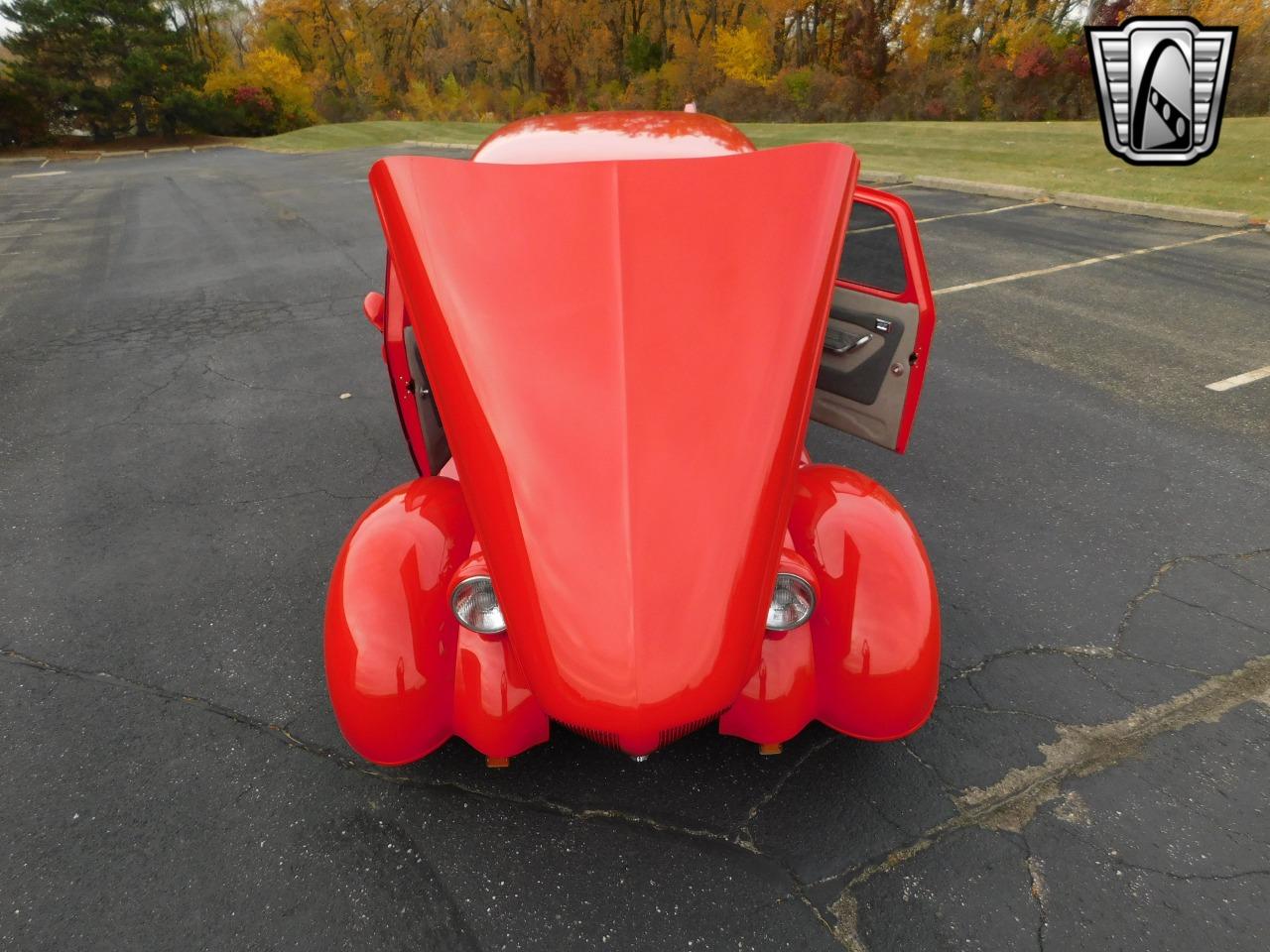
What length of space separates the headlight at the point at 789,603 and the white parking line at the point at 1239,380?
478 cm

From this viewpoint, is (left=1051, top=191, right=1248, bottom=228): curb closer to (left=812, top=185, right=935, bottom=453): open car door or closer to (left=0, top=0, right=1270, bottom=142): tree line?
(left=812, top=185, right=935, bottom=453): open car door

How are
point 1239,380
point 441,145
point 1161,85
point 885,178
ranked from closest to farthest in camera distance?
point 1239,380 < point 1161,85 < point 885,178 < point 441,145

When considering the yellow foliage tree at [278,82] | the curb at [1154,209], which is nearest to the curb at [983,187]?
the curb at [1154,209]

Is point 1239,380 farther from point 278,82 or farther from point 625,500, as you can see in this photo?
point 278,82

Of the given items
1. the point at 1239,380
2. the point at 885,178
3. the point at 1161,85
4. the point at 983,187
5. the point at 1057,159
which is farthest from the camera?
the point at 1057,159

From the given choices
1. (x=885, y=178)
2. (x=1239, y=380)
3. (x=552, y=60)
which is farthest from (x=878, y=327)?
(x=552, y=60)

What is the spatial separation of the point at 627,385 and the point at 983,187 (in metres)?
12.8

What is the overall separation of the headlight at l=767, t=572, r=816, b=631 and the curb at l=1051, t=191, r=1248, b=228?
36.3 feet

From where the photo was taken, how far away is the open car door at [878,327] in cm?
311

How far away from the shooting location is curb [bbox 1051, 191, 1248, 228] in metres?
9.75

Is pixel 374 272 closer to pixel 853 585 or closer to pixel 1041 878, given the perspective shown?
pixel 853 585

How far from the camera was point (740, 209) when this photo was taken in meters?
2.59

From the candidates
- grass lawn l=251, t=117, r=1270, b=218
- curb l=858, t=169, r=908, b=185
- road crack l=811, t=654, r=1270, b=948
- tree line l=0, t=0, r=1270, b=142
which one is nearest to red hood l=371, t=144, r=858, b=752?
road crack l=811, t=654, r=1270, b=948

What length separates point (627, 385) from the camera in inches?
87.4
